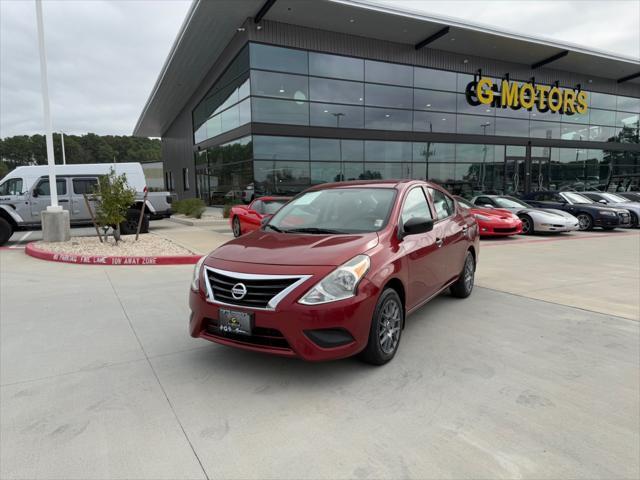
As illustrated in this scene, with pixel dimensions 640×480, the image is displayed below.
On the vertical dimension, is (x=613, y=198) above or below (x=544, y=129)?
below

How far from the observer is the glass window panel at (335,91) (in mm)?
20000

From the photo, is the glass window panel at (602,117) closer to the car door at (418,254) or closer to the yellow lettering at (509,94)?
the yellow lettering at (509,94)

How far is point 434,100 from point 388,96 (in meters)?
3.24

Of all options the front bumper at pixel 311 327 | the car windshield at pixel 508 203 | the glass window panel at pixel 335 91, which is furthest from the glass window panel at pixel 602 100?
the front bumper at pixel 311 327

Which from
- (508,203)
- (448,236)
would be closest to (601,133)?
(508,203)

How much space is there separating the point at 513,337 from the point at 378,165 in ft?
60.3

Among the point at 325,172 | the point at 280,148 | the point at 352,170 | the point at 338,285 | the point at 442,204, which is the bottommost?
the point at 338,285

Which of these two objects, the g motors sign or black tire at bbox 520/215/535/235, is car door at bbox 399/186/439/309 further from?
the g motors sign

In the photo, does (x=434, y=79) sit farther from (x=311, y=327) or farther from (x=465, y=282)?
(x=311, y=327)

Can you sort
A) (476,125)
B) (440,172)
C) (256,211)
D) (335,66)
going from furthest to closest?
(476,125)
(440,172)
(335,66)
(256,211)

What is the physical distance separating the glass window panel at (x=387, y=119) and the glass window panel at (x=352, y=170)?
83.3 inches

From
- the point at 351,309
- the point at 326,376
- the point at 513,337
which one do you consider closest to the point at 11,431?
the point at 326,376

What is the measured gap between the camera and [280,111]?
762 inches

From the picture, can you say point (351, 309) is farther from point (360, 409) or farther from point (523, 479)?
point (523, 479)
